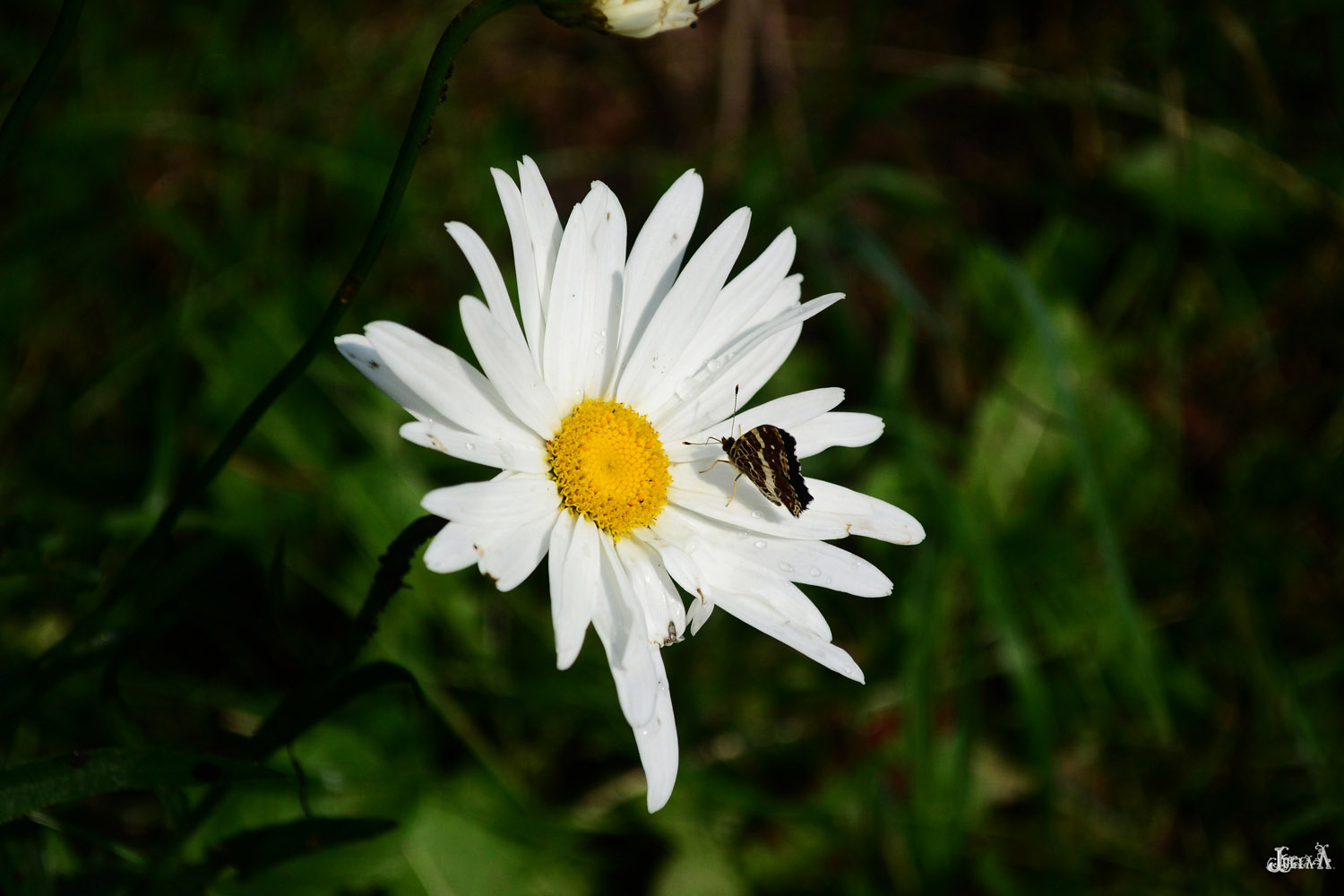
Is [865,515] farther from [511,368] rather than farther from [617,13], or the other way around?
[617,13]

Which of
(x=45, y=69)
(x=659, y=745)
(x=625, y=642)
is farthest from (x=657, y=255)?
(x=45, y=69)

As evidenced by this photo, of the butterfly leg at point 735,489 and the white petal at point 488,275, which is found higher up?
the white petal at point 488,275

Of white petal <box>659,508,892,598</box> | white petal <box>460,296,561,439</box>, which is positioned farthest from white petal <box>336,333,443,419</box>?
white petal <box>659,508,892,598</box>

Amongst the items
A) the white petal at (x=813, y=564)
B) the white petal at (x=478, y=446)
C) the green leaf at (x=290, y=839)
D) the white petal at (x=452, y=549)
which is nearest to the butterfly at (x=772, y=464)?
the white petal at (x=813, y=564)

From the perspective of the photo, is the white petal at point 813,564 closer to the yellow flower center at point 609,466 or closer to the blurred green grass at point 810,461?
the yellow flower center at point 609,466

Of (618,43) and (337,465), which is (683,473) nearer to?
(337,465)

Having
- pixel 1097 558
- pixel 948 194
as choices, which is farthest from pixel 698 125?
pixel 1097 558

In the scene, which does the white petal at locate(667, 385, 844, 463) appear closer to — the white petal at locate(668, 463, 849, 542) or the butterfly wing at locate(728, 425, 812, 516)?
the white petal at locate(668, 463, 849, 542)
